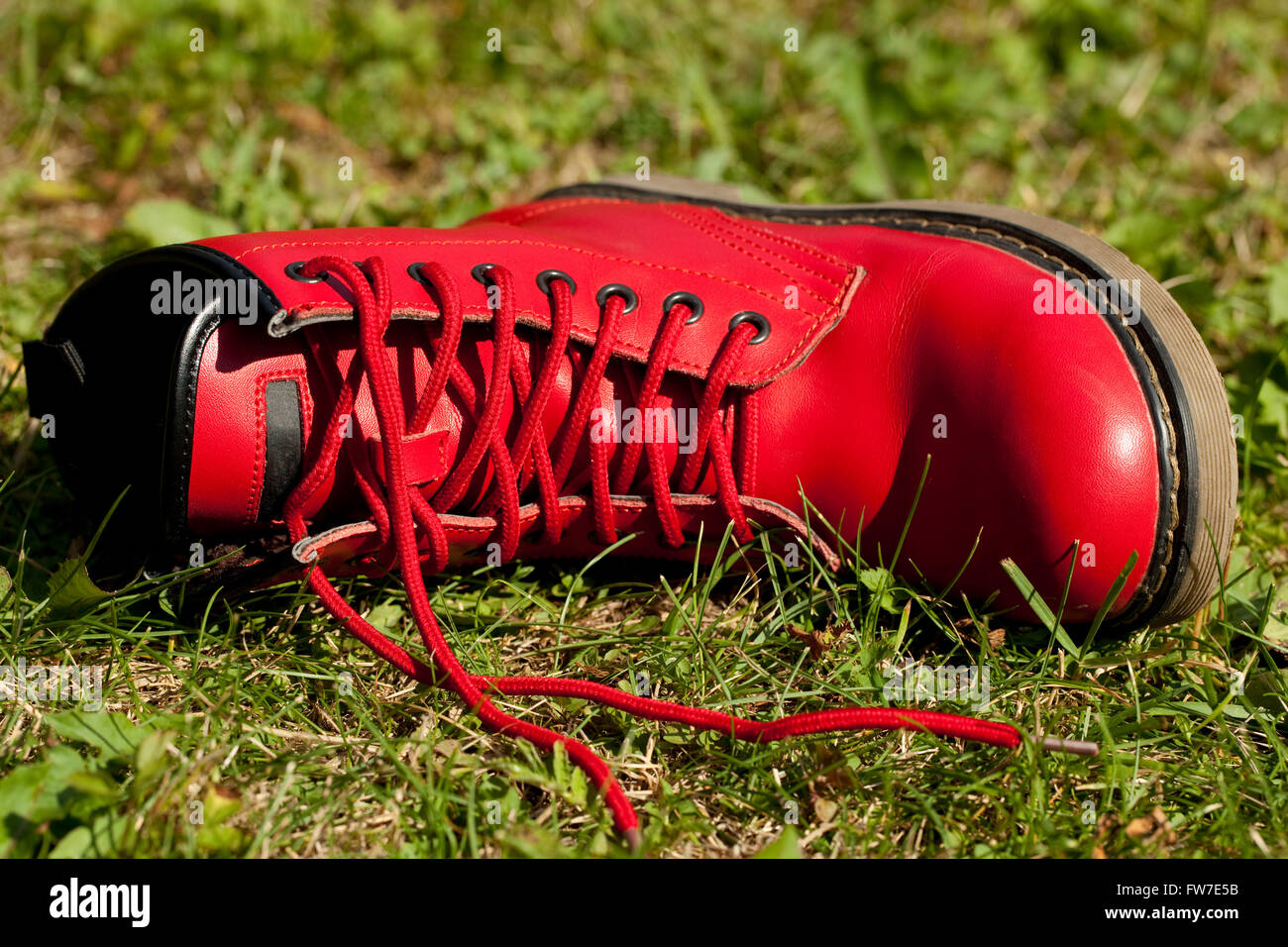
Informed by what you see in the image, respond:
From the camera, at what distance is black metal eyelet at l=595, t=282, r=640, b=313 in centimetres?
184

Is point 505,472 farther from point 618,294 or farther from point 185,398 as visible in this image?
point 185,398

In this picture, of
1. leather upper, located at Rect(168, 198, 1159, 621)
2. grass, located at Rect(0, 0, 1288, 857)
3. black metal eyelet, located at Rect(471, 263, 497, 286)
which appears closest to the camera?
grass, located at Rect(0, 0, 1288, 857)

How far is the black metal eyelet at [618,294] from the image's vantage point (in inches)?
72.6

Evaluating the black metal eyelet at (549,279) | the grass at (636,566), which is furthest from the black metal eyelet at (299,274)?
the grass at (636,566)

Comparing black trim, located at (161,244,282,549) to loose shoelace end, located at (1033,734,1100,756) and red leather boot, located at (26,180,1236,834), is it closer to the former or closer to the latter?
red leather boot, located at (26,180,1236,834)

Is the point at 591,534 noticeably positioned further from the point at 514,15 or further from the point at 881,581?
the point at 514,15

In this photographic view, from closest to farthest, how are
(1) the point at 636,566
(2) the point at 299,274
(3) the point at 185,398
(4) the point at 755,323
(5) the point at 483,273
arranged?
(3) the point at 185,398 < (2) the point at 299,274 < (5) the point at 483,273 < (4) the point at 755,323 < (1) the point at 636,566

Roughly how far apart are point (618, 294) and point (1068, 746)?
100 cm

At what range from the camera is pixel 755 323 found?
190cm

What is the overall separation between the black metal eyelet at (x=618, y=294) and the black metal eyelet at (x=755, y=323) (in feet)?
0.57

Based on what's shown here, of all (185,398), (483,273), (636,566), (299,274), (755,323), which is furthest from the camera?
(636,566)

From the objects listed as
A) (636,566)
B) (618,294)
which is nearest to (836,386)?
(618,294)

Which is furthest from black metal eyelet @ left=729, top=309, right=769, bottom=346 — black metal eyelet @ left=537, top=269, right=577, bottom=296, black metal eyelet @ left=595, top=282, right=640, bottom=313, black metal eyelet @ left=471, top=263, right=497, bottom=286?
black metal eyelet @ left=471, top=263, right=497, bottom=286

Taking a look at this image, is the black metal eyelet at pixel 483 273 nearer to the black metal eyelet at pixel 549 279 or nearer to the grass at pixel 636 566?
the black metal eyelet at pixel 549 279
